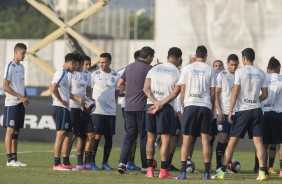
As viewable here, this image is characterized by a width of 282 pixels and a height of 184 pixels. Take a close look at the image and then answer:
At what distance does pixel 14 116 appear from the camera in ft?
64.0

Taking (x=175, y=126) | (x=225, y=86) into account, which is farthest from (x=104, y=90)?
(x=225, y=86)

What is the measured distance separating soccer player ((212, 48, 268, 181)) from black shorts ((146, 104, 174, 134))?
1002mm

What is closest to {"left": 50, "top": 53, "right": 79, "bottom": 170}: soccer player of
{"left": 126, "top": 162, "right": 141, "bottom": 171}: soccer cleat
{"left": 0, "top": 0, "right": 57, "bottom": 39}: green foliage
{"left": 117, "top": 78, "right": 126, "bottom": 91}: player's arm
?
{"left": 117, "top": 78, "right": 126, "bottom": 91}: player's arm

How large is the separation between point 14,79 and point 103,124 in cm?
186

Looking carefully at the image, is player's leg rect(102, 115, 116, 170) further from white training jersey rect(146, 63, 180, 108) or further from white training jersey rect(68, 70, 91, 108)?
white training jersey rect(146, 63, 180, 108)

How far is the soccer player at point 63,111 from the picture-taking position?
18656 millimetres

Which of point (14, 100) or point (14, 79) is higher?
point (14, 79)

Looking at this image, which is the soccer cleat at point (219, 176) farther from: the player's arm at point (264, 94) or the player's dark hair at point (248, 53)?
the player's dark hair at point (248, 53)

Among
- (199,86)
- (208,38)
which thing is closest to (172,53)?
(199,86)

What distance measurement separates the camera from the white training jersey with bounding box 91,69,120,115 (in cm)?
1983

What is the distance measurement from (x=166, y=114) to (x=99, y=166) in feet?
11.0

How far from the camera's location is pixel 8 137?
19.5 m

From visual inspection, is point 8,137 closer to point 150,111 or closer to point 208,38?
point 150,111

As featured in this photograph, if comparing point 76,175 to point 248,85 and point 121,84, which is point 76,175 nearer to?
point 121,84
